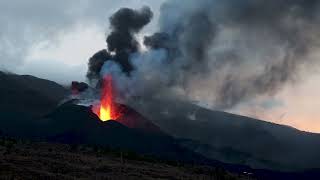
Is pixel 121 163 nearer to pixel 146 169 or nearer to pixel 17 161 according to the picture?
pixel 146 169

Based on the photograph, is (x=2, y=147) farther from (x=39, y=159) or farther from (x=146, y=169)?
(x=146, y=169)

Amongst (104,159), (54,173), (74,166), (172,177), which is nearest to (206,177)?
(172,177)

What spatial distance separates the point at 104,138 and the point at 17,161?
111 meters

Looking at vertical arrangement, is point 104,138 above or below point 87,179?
above

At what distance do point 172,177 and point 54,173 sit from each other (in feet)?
70.4

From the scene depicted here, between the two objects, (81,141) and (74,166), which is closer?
(74,166)

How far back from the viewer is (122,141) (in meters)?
197

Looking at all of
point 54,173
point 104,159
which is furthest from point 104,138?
point 54,173

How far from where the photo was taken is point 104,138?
199000 mm

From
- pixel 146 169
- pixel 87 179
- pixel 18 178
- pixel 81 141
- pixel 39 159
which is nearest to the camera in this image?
pixel 18 178

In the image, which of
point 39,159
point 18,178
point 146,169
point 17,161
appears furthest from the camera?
point 146,169

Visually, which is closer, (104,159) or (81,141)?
(104,159)

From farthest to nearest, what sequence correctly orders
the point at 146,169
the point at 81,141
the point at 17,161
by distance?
1. the point at 81,141
2. the point at 146,169
3. the point at 17,161

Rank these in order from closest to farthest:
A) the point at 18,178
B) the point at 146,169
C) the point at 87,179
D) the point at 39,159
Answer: the point at 18,178, the point at 87,179, the point at 39,159, the point at 146,169
